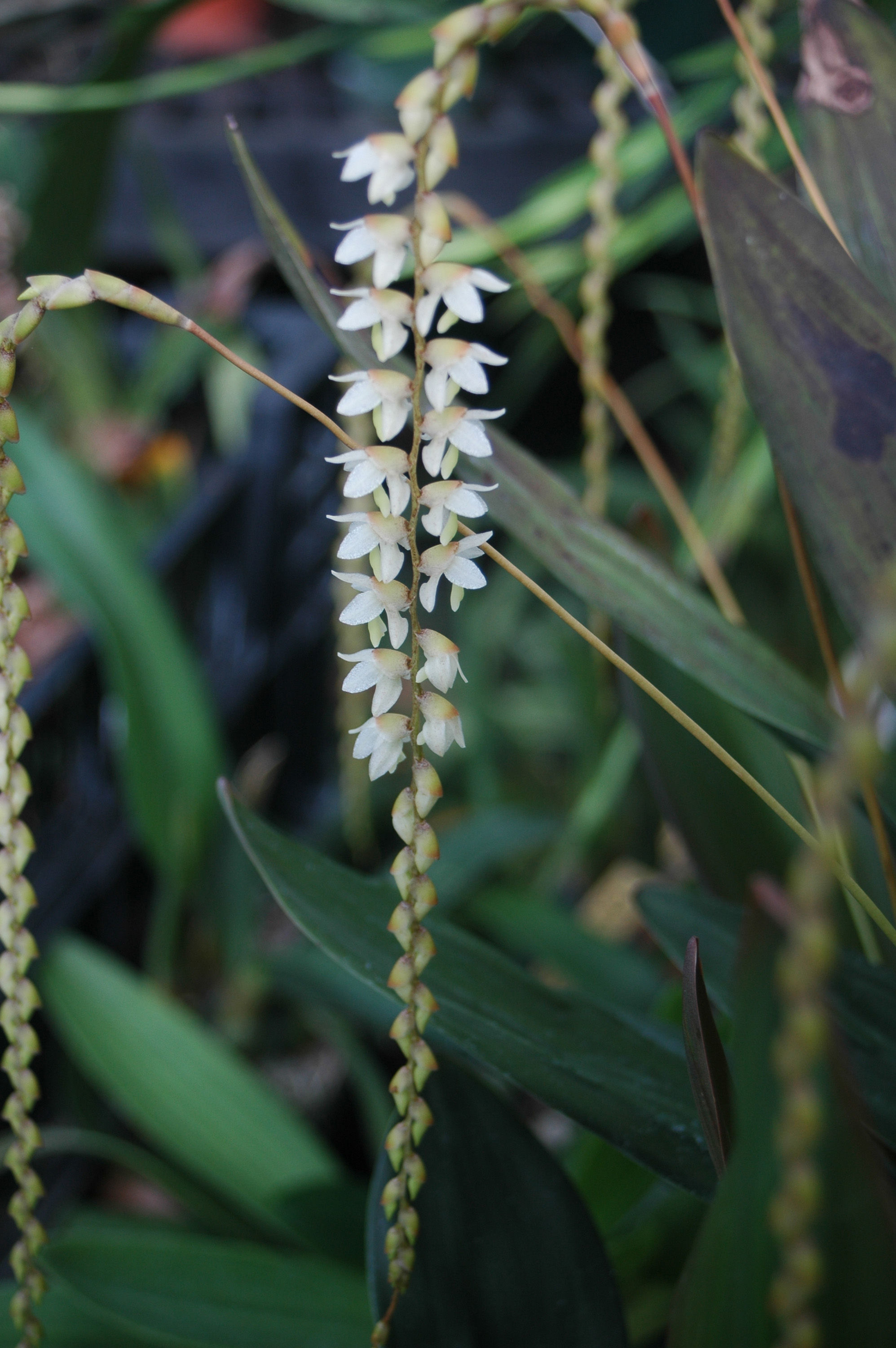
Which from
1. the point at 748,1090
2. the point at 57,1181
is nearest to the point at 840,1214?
the point at 748,1090

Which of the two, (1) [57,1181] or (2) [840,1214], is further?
(1) [57,1181]

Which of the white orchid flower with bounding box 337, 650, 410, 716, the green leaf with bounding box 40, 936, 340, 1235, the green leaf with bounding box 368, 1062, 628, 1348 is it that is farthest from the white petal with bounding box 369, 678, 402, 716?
the green leaf with bounding box 40, 936, 340, 1235

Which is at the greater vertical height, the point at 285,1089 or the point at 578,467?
the point at 578,467

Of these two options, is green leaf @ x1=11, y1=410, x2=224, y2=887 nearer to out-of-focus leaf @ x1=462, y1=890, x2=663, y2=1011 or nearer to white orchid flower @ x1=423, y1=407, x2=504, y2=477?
out-of-focus leaf @ x1=462, y1=890, x2=663, y2=1011

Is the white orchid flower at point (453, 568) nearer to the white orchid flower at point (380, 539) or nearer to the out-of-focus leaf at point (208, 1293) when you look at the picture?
the white orchid flower at point (380, 539)

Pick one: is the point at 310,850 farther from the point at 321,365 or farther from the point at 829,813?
the point at 321,365
